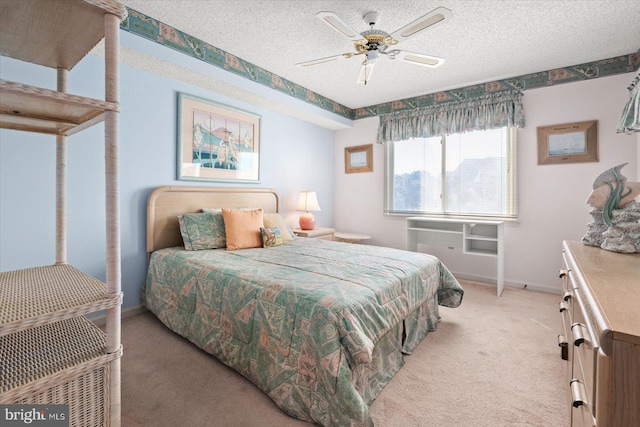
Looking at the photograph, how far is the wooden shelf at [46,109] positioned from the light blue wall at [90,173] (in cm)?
156

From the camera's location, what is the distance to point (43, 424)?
2.34 feet

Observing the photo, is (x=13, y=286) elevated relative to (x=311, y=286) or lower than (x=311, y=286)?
elevated

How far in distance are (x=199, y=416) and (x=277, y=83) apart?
132 inches

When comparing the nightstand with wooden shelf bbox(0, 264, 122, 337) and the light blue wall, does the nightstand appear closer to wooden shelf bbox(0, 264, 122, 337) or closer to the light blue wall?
the light blue wall

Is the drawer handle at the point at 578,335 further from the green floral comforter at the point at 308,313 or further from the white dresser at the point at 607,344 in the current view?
the green floral comforter at the point at 308,313

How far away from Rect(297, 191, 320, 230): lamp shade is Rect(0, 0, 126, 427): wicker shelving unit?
336 centimetres

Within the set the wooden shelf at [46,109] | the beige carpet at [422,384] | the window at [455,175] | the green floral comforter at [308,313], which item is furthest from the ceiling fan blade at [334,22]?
the window at [455,175]

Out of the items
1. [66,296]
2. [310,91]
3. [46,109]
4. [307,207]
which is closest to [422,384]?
[66,296]

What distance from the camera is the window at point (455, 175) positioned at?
3.82m

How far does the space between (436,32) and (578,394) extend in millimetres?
2727

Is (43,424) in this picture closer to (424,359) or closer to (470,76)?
(424,359)

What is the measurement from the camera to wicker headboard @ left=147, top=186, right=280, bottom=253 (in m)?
2.90

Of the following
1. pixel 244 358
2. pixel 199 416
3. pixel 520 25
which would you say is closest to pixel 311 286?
pixel 244 358

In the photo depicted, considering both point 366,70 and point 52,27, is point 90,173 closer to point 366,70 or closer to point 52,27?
point 52,27
